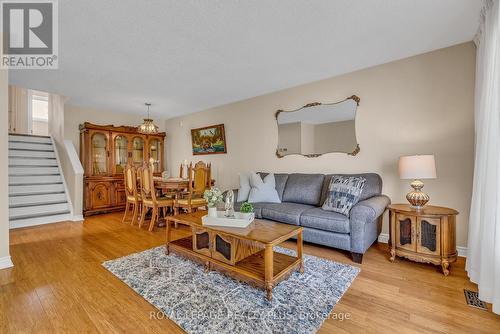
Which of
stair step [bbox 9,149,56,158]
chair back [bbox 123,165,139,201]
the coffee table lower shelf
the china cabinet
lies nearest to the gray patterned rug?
the coffee table lower shelf

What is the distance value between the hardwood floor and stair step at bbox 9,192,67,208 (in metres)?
1.70

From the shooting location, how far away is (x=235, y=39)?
8.02ft

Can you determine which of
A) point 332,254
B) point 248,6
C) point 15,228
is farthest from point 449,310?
point 15,228

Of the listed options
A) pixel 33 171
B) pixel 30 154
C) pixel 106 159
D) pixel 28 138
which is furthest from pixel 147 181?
pixel 28 138

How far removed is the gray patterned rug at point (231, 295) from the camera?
1510mm

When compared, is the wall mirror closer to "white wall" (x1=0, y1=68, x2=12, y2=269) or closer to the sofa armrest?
the sofa armrest

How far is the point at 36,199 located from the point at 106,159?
4.56 feet

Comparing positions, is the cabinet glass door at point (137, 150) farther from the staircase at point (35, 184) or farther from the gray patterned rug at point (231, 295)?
the gray patterned rug at point (231, 295)

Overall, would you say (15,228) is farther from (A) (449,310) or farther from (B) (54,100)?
(A) (449,310)

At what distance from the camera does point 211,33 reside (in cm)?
233

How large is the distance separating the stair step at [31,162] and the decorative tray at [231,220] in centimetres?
466

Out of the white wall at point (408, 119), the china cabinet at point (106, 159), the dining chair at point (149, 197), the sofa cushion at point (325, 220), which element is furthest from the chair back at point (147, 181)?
the sofa cushion at point (325, 220)

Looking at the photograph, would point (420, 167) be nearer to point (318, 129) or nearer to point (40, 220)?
point (318, 129)

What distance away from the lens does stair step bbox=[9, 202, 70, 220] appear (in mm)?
3850
